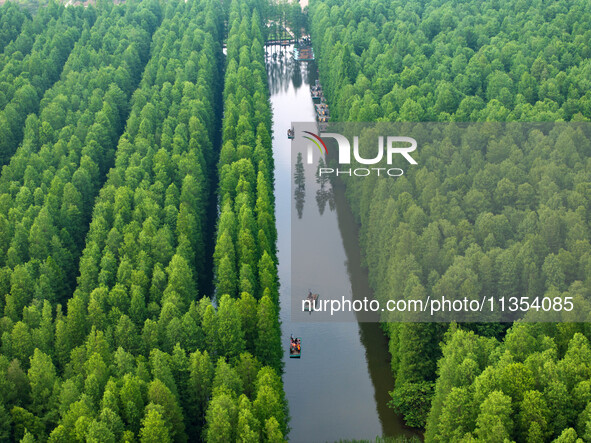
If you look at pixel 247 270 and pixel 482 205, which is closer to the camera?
pixel 247 270

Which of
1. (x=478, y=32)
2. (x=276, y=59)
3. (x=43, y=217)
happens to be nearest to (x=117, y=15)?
(x=276, y=59)

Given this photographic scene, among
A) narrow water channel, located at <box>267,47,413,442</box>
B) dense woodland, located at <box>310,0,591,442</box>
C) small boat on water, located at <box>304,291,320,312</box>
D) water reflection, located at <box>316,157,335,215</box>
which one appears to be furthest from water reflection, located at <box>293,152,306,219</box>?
small boat on water, located at <box>304,291,320,312</box>

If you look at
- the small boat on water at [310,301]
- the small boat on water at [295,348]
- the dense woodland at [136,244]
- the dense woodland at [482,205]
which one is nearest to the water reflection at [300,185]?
the dense woodland at [482,205]

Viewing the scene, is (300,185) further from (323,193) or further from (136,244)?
(136,244)

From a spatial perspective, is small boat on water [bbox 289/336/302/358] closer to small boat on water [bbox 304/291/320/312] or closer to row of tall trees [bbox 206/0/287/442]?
row of tall trees [bbox 206/0/287/442]

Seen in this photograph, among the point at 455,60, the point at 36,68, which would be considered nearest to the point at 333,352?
the point at 455,60

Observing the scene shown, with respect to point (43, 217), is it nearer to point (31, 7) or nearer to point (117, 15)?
point (117, 15)

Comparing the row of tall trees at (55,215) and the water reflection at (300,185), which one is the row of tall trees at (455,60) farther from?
the row of tall trees at (55,215)
